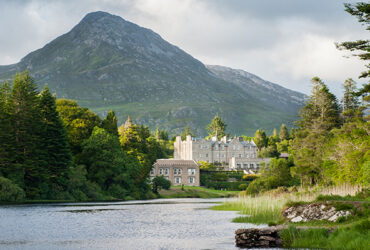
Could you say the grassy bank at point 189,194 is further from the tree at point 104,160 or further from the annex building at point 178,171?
the annex building at point 178,171

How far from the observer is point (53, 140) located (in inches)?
2972

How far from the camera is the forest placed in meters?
70.2

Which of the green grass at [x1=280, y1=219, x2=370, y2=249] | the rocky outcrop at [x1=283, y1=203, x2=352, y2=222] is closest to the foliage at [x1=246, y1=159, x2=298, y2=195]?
the rocky outcrop at [x1=283, y1=203, x2=352, y2=222]

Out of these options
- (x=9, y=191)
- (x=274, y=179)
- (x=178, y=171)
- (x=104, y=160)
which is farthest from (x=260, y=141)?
(x=9, y=191)

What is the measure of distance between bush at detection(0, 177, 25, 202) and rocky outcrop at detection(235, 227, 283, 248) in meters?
46.9

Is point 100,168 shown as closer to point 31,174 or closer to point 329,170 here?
point 31,174

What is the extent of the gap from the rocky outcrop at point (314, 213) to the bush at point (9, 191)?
44645 mm

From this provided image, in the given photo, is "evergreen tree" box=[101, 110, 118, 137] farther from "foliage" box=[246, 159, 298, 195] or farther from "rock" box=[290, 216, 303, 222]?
"rock" box=[290, 216, 303, 222]

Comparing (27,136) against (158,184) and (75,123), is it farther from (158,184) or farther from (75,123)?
(158,184)

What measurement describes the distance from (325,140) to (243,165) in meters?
102

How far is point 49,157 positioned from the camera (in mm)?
74688

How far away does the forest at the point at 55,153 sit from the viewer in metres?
70.2

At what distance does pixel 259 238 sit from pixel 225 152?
6296 inches

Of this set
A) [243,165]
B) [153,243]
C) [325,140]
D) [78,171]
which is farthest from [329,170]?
[243,165]
